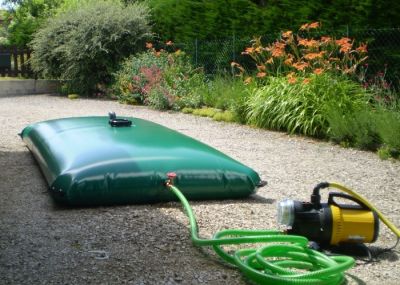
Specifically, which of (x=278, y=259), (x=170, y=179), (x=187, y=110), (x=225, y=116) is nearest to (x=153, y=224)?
(x=170, y=179)

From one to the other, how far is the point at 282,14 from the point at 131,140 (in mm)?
7125

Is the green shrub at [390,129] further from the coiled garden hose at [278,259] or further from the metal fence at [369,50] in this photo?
the coiled garden hose at [278,259]

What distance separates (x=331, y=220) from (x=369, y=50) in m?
6.87

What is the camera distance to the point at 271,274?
321 cm

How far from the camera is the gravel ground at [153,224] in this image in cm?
331

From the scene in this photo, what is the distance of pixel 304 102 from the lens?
334 inches

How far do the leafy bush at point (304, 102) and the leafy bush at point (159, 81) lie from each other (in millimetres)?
2589

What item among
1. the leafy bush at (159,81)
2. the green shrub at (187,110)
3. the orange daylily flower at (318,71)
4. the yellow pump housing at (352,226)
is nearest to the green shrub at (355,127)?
the orange daylily flower at (318,71)

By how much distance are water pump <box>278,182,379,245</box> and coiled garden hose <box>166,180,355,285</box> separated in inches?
4.8

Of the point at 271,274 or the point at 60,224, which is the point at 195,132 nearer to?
the point at 60,224

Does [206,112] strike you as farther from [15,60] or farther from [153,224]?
[15,60]

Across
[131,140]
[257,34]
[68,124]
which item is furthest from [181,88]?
[131,140]

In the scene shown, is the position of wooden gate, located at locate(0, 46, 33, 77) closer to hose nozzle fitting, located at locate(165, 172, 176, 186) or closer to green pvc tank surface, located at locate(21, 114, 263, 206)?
green pvc tank surface, located at locate(21, 114, 263, 206)

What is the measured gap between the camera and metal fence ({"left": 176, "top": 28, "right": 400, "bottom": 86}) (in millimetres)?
9562
